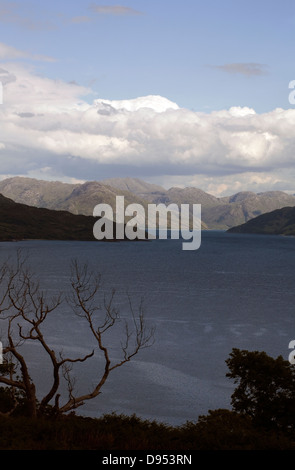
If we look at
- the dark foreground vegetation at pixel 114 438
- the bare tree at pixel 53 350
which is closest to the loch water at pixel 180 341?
the bare tree at pixel 53 350

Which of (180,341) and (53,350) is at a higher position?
(53,350)

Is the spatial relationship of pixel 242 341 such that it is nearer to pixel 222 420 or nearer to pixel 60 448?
pixel 222 420

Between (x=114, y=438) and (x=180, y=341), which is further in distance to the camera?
(x=180, y=341)

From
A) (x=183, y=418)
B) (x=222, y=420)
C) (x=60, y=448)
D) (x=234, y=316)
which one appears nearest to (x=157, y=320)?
(x=234, y=316)

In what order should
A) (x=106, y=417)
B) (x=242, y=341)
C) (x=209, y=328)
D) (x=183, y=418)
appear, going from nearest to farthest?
(x=106, y=417)
(x=183, y=418)
(x=242, y=341)
(x=209, y=328)

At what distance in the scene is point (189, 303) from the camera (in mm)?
118625

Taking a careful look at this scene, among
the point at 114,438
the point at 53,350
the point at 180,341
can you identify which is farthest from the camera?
the point at 180,341

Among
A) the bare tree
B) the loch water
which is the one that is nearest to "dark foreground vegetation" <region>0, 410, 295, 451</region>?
the bare tree

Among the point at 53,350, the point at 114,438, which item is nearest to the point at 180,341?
the point at 53,350

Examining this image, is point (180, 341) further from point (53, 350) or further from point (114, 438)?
point (114, 438)

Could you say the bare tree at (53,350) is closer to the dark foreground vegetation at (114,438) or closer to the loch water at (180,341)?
the loch water at (180,341)

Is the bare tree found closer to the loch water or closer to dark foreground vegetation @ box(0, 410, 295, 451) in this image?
the loch water

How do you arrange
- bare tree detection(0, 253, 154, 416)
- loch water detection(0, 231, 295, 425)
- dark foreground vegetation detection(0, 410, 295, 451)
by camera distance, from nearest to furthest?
1. dark foreground vegetation detection(0, 410, 295, 451)
2. bare tree detection(0, 253, 154, 416)
3. loch water detection(0, 231, 295, 425)
